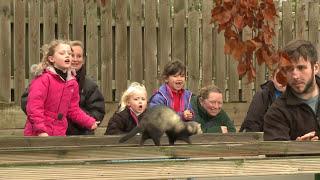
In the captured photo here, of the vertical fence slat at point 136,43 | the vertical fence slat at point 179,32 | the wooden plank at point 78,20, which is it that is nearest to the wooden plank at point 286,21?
the vertical fence slat at point 179,32

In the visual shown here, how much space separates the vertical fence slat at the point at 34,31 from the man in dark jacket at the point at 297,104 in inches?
190

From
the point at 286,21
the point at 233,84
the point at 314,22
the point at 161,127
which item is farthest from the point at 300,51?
the point at 314,22

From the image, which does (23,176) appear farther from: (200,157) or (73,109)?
(73,109)

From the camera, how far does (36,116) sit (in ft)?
18.1

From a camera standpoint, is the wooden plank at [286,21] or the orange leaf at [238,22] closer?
the orange leaf at [238,22]

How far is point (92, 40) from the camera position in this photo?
330 inches

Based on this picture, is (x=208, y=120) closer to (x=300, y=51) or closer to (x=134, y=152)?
(x=300, y=51)

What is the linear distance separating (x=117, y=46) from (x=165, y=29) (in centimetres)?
62

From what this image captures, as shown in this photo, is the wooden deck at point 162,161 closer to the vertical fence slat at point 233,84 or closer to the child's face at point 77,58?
the child's face at point 77,58

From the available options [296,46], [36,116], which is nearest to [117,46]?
[36,116]

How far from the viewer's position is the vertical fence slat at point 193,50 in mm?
8656

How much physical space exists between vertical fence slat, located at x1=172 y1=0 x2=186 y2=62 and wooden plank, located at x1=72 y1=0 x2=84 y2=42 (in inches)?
44.7

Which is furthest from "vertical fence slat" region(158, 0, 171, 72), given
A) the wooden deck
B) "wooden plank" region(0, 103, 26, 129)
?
the wooden deck

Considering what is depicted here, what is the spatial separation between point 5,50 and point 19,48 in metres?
0.16
